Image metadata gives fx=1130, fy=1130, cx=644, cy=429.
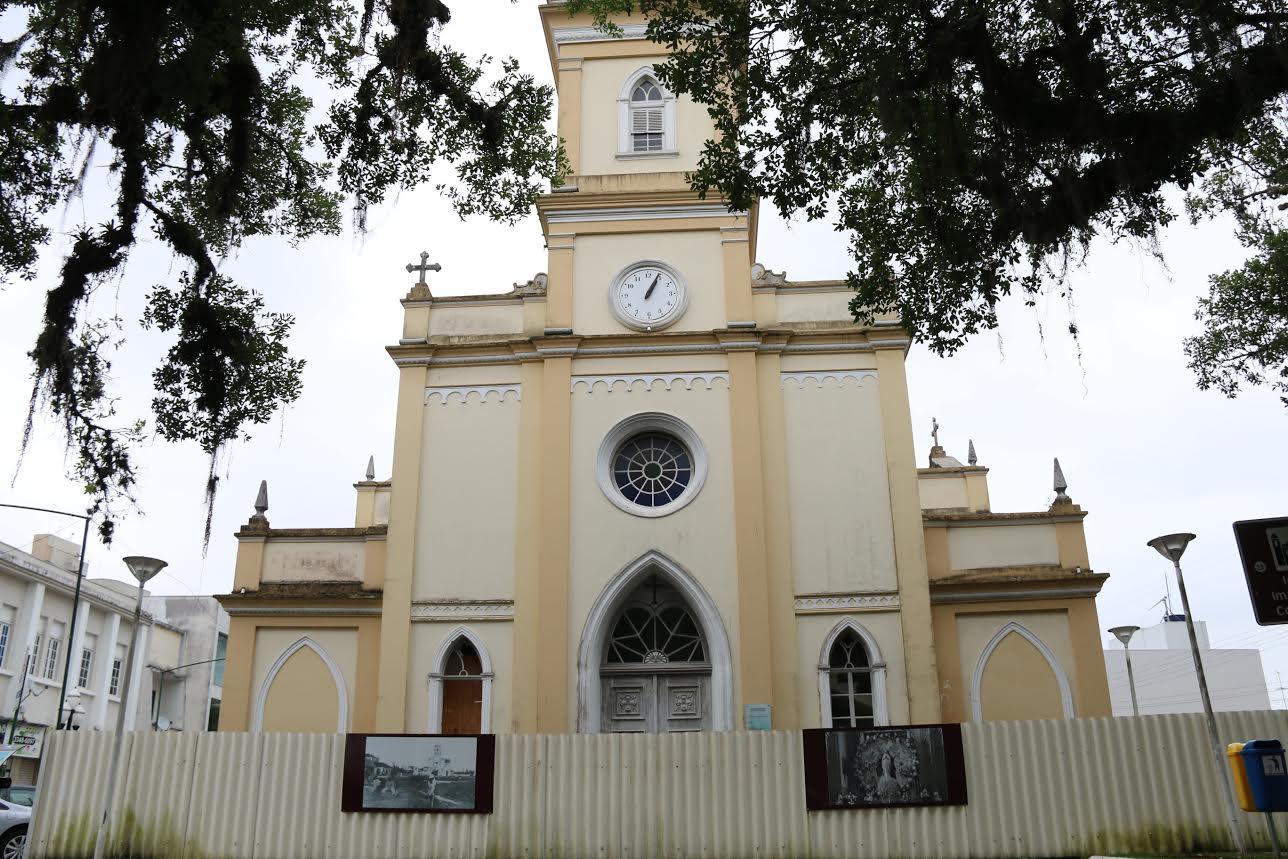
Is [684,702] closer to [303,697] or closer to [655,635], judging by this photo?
[655,635]

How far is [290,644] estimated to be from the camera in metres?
17.8

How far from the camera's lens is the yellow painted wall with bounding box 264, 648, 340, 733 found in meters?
17.4

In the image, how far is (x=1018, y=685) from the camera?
17.1 m

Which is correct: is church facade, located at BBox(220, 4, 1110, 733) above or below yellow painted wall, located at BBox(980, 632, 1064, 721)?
above

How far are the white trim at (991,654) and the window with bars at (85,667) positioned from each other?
115ft

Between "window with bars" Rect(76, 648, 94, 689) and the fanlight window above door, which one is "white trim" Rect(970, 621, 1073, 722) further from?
"window with bars" Rect(76, 648, 94, 689)

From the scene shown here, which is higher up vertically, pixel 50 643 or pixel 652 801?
pixel 50 643

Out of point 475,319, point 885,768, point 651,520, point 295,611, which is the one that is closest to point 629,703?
point 651,520

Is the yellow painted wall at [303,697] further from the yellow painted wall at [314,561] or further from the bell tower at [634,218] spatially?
the bell tower at [634,218]

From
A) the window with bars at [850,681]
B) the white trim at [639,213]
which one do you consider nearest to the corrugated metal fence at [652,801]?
Answer: the window with bars at [850,681]

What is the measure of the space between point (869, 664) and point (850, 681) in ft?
1.24

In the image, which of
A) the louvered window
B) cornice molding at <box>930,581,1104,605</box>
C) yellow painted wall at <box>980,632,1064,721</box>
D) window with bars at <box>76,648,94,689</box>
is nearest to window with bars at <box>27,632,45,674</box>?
window with bars at <box>76,648,94,689</box>

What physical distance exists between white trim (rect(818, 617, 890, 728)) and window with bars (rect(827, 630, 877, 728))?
0.25ft

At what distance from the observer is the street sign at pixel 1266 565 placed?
7.68 m
